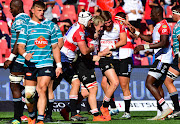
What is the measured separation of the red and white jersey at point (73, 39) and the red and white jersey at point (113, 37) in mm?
1225

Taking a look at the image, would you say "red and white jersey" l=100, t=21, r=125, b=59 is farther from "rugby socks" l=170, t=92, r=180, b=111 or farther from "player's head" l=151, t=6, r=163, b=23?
"rugby socks" l=170, t=92, r=180, b=111

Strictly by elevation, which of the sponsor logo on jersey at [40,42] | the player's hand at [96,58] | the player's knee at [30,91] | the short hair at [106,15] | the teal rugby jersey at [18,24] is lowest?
the player's knee at [30,91]

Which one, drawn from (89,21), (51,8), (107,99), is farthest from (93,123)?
(51,8)

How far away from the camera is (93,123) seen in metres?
7.95

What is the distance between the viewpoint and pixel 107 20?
938 cm

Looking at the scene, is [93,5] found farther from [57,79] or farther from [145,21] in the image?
[57,79]

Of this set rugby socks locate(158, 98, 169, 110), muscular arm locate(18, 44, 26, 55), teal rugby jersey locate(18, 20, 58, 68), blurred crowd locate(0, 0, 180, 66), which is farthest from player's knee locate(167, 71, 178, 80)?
blurred crowd locate(0, 0, 180, 66)

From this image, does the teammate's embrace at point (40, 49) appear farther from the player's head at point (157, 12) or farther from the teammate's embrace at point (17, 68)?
the player's head at point (157, 12)

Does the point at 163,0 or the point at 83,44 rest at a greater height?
the point at 163,0

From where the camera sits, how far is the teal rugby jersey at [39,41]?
24.2ft

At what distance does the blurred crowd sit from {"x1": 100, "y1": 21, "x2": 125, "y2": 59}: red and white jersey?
441 centimetres

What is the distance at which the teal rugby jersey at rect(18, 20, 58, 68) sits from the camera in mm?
7363

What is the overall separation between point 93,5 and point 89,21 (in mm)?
7155

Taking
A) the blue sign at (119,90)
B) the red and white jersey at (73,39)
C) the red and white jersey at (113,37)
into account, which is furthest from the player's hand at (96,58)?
the blue sign at (119,90)
